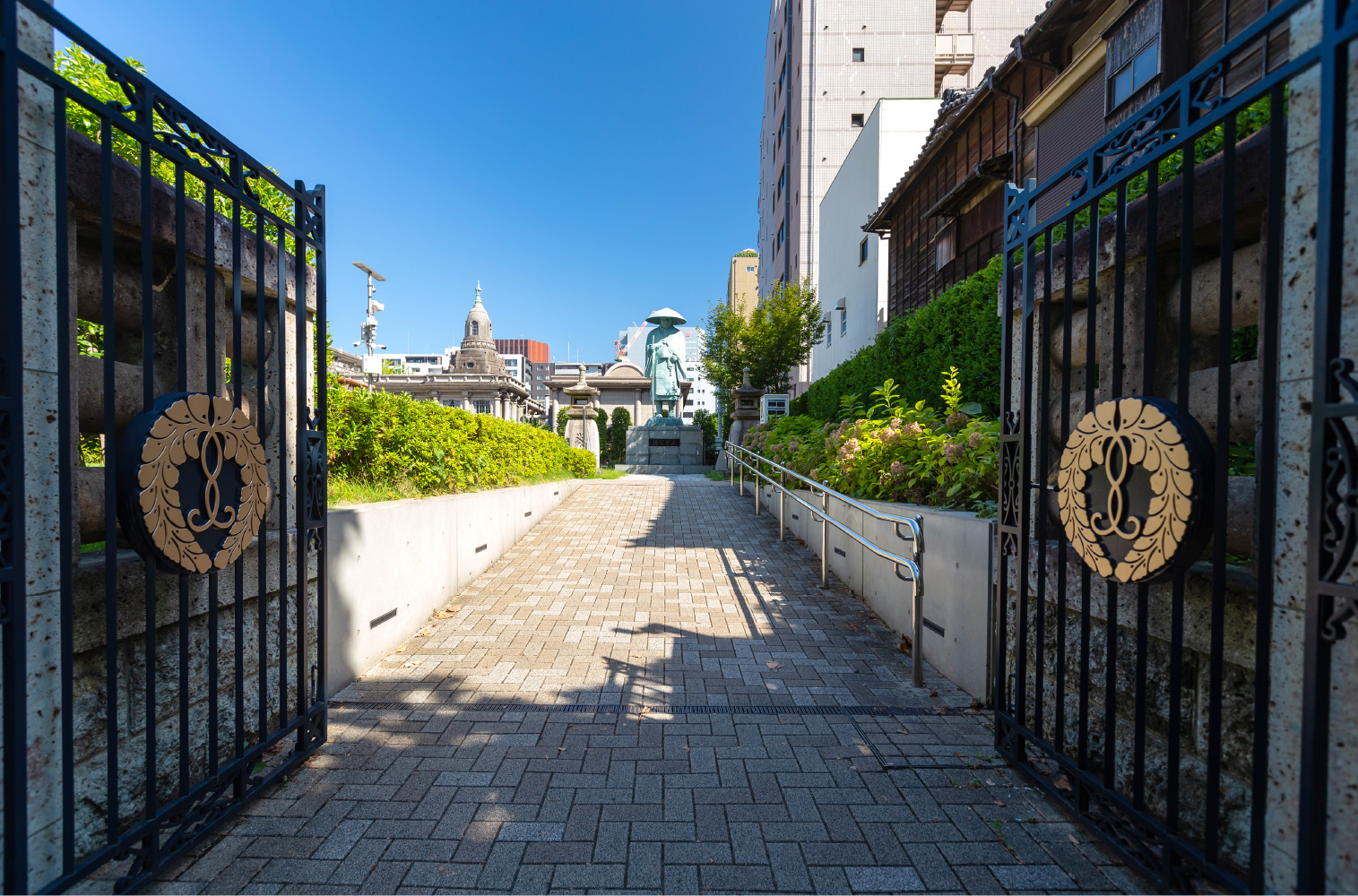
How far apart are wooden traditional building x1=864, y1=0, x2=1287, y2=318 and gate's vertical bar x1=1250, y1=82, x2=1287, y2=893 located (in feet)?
16.6

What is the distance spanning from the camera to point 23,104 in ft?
5.49

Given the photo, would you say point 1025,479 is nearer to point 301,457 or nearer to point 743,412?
point 301,457

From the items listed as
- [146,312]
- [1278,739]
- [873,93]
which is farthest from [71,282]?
[873,93]

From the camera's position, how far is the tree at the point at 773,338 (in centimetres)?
2178

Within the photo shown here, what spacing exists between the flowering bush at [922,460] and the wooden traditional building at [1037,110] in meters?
3.91

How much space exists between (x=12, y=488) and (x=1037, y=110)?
43.6 ft

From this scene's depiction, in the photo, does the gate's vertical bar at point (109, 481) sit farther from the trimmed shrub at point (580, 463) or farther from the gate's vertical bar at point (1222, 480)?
the trimmed shrub at point (580, 463)

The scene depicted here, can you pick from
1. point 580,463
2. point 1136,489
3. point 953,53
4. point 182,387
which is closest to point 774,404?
point 580,463

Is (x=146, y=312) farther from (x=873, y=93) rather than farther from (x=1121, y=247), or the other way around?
(x=873, y=93)

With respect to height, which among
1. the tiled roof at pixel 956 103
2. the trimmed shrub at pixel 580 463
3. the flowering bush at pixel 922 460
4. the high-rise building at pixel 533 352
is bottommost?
the trimmed shrub at pixel 580 463

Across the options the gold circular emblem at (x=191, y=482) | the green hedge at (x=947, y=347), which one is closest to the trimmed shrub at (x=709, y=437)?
the green hedge at (x=947, y=347)

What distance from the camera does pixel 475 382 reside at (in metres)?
44.3

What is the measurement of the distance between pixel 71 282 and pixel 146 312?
0.66 feet

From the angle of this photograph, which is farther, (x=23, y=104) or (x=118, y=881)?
(x=118, y=881)
